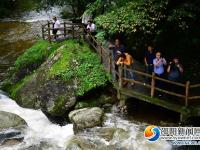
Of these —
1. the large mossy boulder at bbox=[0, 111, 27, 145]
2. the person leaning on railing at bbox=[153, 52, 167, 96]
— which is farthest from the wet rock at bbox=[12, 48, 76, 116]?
the person leaning on railing at bbox=[153, 52, 167, 96]

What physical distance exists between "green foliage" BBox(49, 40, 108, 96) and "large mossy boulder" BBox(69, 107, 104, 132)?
1279mm

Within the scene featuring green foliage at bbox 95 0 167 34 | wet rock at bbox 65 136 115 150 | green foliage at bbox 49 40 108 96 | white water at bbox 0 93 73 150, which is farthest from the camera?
green foliage at bbox 49 40 108 96

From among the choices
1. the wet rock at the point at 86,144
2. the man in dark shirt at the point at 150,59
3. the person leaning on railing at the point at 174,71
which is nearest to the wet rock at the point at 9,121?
the wet rock at the point at 86,144

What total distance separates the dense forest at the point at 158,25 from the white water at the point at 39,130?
14.3ft

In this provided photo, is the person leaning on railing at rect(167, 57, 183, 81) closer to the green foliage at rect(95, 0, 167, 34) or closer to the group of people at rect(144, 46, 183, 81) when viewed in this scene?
the group of people at rect(144, 46, 183, 81)

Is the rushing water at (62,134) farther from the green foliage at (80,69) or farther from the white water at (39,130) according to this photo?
the green foliage at (80,69)

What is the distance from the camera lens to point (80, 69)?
18.0 m

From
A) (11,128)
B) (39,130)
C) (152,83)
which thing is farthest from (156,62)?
(11,128)

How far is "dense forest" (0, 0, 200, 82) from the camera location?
49.2 feet

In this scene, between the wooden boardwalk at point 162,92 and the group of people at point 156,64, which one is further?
the group of people at point 156,64

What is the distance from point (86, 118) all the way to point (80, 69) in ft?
10.4

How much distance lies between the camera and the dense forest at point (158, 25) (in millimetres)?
14992

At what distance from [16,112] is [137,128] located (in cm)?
637

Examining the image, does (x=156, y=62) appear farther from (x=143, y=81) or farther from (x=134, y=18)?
(x=134, y=18)
